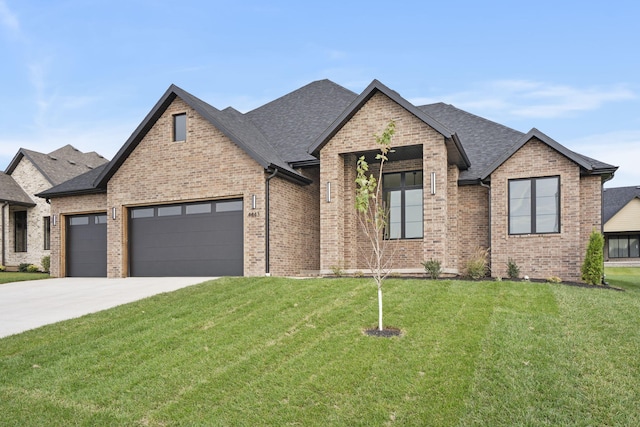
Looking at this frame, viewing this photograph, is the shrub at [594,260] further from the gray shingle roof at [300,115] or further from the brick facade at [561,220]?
the gray shingle roof at [300,115]

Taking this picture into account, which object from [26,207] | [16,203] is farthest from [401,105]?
[26,207]

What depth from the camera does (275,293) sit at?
400 inches

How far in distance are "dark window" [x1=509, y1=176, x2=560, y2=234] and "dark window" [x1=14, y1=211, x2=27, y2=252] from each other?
25.5 metres

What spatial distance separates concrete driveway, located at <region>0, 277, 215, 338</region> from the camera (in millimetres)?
9969

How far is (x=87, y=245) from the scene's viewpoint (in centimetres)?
1861

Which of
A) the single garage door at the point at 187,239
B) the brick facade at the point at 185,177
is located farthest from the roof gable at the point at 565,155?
Result: the single garage door at the point at 187,239

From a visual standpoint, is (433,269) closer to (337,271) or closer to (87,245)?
(337,271)

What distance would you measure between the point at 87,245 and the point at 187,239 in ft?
Answer: 18.7

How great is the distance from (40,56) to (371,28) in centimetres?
1416

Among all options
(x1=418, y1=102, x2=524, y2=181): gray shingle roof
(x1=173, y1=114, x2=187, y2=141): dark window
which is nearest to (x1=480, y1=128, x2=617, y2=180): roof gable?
(x1=418, y1=102, x2=524, y2=181): gray shingle roof

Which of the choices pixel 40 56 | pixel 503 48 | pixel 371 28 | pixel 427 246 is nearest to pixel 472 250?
pixel 427 246

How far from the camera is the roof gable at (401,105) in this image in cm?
1346

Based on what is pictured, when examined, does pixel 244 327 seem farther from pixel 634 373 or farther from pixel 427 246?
pixel 427 246

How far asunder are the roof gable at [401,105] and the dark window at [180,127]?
4.70 m
